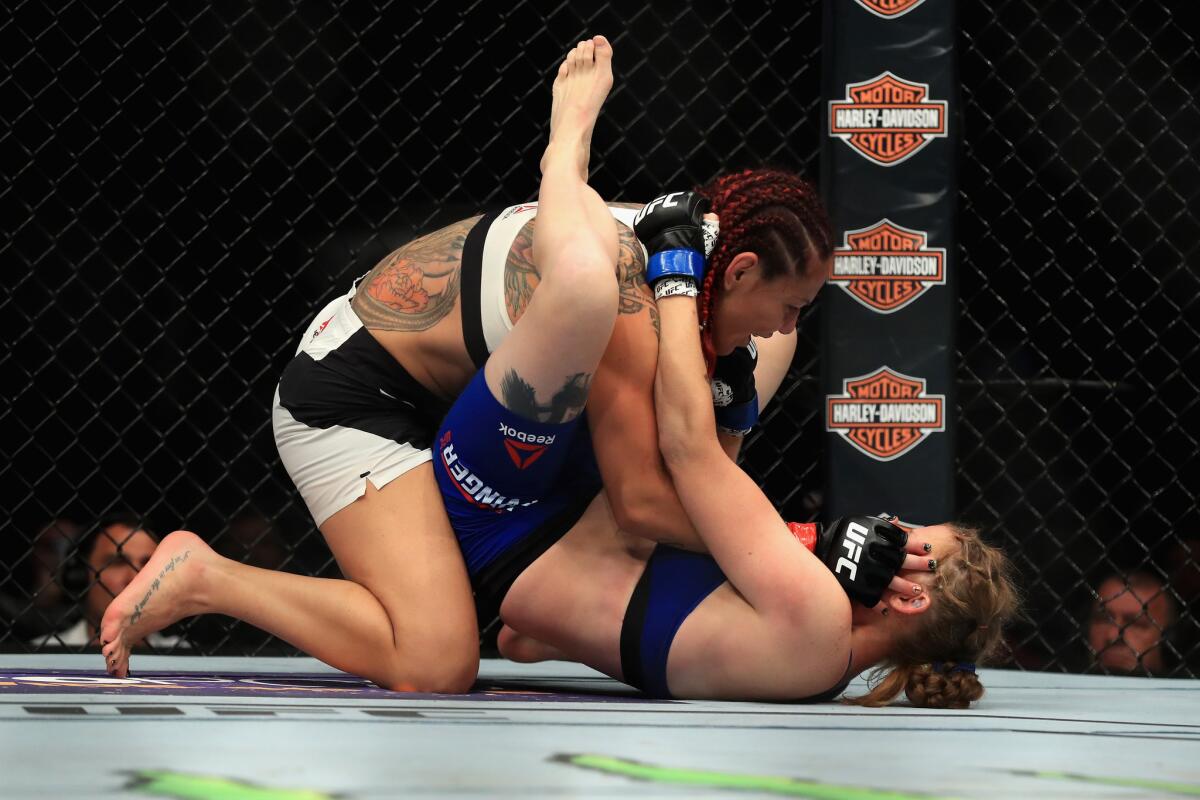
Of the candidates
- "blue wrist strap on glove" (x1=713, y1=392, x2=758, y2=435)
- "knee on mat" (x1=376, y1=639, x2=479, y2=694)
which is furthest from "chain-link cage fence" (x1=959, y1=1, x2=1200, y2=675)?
"knee on mat" (x1=376, y1=639, x2=479, y2=694)

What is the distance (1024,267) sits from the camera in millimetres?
3264

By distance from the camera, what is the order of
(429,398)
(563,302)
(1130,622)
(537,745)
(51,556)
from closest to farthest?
(537,745) → (563,302) → (429,398) → (1130,622) → (51,556)

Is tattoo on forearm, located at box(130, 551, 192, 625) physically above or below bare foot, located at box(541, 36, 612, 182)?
below

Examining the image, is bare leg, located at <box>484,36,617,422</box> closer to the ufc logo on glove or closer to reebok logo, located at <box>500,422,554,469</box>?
reebok logo, located at <box>500,422,554,469</box>

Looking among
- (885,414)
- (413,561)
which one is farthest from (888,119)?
(413,561)

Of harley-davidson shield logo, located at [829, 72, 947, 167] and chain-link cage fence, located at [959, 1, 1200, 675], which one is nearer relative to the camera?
harley-davidson shield logo, located at [829, 72, 947, 167]

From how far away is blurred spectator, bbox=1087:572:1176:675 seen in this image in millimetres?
2908

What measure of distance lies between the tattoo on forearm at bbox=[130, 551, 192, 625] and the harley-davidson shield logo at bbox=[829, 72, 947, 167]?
54.2 inches

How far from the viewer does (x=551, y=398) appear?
163 cm

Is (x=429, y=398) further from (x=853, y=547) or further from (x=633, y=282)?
(x=853, y=547)

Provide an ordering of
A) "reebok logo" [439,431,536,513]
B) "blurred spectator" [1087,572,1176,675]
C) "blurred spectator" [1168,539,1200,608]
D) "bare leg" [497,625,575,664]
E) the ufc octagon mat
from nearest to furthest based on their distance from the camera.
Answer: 1. the ufc octagon mat
2. "reebok logo" [439,431,536,513]
3. "bare leg" [497,625,575,664]
4. "blurred spectator" [1087,572,1176,675]
5. "blurred spectator" [1168,539,1200,608]

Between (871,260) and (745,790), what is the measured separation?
1.62 meters

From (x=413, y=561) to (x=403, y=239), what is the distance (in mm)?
1553

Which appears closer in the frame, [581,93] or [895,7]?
[581,93]
